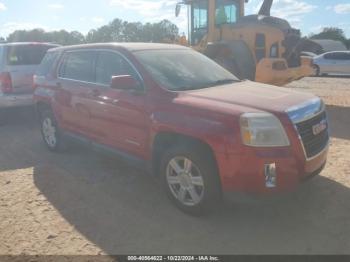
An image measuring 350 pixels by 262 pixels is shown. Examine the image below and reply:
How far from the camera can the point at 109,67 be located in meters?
5.40

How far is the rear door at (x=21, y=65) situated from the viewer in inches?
343

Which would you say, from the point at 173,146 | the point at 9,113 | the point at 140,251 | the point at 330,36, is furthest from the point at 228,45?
the point at 330,36

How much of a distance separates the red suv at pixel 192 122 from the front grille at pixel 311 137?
1cm

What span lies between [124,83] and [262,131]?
5.74 ft

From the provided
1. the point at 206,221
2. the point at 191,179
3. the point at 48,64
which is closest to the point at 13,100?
the point at 48,64

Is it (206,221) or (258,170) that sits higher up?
(258,170)

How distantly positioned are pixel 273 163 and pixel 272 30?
8.24 meters

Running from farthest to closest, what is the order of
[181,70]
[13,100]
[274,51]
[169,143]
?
[274,51]
[13,100]
[181,70]
[169,143]

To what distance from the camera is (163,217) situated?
432 centimetres

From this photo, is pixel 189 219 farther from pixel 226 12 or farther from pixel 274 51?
pixel 226 12

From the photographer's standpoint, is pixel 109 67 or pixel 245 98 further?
pixel 109 67

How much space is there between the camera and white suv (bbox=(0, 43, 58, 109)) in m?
8.62

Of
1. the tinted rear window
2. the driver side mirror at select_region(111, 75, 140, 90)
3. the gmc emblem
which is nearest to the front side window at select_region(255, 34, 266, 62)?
the tinted rear window

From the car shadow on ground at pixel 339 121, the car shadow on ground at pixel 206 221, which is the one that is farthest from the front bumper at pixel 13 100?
the car shadow on ground at pixel 339 121
